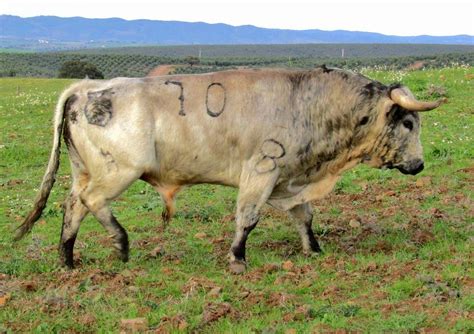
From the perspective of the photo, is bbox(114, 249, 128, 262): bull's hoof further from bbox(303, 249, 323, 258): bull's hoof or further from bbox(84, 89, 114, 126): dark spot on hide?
bbox(303, 249, 323, 258): bull's hoof

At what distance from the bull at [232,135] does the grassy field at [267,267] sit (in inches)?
27.6

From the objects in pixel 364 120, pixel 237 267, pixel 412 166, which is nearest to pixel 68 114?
pixel 237 267

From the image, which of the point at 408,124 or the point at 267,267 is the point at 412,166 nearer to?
the point at 408,124

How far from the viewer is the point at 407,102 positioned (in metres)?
8.61

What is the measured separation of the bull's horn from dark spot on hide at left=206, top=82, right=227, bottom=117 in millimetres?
2024

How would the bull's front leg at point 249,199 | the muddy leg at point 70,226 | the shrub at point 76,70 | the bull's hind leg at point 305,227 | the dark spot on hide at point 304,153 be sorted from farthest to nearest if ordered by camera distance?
the shrub at point 76,70
the bull's hind leg at point 305,227
the muddy leg at point 70,226
the dark spot on hide at point 304,153
the bull's front leg at point 249,199

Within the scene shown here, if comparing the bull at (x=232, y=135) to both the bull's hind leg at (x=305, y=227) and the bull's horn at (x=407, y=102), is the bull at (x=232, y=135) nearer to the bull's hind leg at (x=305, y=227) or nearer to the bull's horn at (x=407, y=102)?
the bull's horn at (x=407, y=102)

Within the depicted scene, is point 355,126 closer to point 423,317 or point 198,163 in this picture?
point 198,163

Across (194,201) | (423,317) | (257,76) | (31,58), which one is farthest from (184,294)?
(31,58)

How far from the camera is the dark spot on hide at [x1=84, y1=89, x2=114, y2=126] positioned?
28.2 feet

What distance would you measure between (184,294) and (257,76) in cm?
296

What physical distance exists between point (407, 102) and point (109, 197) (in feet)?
12.1

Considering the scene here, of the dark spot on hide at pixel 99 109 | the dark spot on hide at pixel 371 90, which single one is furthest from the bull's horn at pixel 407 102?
the dark spot on hide at pixel 99 109

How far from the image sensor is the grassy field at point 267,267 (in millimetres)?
6609
